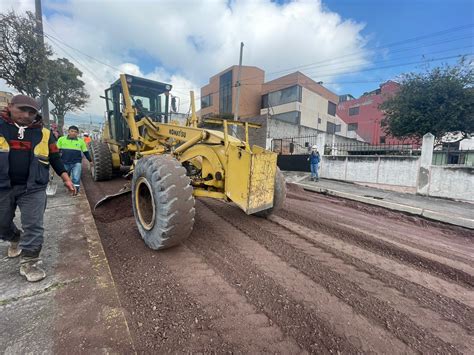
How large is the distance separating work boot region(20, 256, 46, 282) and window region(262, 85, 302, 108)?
30.1 metres


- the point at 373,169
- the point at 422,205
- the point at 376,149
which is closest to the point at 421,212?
the point at 422,205

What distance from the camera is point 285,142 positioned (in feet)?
49.6

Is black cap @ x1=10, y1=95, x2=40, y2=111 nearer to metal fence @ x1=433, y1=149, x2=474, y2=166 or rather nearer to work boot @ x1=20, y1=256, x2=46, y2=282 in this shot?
work boot @ x1=20, y1=256, x2=46, y2=282

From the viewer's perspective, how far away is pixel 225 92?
36.8m

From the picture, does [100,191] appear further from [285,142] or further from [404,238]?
[285,142]

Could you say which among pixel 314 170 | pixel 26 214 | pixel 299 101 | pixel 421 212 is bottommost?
pixel 421 212

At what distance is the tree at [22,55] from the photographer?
34.7 feet

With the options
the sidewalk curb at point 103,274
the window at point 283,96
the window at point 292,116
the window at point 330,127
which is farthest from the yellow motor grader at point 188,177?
the window at point 330,127

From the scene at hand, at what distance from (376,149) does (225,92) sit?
30.3 meters

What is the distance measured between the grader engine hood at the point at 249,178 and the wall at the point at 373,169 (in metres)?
7.62

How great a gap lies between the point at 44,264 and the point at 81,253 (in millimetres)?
317

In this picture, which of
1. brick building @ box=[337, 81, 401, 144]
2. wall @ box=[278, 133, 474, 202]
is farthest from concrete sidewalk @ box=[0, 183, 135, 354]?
brick building @ box=[337, 81, 401, 144]

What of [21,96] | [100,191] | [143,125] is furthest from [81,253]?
[100,191]

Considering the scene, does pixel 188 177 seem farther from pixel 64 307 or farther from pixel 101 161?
pixel 101 161
